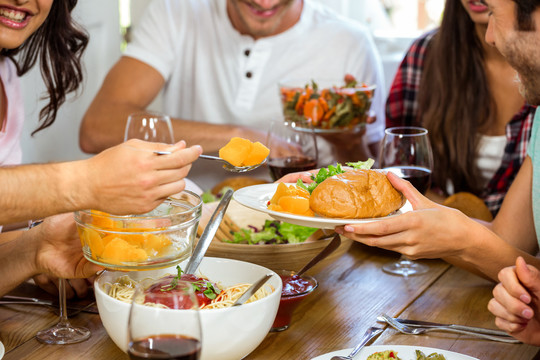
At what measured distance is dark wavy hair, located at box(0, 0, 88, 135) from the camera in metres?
2.10

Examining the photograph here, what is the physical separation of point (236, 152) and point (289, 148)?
0.65 meters

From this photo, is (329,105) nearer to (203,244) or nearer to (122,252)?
(203,244)

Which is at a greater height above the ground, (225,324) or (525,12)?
(525,12)

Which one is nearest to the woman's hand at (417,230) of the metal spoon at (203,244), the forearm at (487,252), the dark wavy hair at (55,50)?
the forearm at (487,252)

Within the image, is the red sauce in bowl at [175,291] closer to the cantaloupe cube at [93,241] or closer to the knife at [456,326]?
the cantaloupe cube at [93,241]

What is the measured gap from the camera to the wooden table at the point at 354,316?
137 centimetres

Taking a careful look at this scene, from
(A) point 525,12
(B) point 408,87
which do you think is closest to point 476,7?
(B) point 408,87

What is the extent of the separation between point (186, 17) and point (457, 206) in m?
1.60

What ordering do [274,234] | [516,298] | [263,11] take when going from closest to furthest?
[516,298] < [274,234] < [263,11]

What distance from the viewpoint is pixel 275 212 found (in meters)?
1.33

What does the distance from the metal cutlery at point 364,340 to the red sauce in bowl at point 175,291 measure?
265 millimetres

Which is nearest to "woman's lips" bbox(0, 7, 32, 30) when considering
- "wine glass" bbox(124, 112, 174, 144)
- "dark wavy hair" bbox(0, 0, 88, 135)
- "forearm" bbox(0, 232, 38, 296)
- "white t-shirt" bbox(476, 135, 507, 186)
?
"dark wavy hair" bbox(0, 0, 88, 135)

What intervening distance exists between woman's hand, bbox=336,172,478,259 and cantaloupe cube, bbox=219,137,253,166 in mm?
229

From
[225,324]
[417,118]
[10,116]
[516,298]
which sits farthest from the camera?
[417,118]
